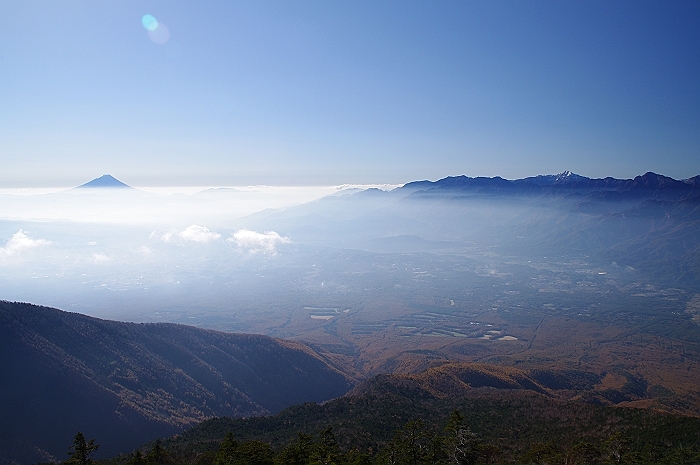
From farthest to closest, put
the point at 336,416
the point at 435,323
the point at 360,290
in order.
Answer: the point at 360,290 < the point at 435,323 < the point at 336,416

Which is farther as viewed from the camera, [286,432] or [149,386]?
[149,386]

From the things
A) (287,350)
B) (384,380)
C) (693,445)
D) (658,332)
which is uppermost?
(693,445)

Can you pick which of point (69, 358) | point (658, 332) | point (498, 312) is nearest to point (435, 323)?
point (498, 312)

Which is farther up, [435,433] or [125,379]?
[435,433]

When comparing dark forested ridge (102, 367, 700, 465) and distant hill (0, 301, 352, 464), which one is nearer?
dark forested ridge (102, 367, 700, 465)

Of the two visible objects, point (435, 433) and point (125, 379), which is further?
point (125, 379)

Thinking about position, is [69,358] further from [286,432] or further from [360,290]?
[360,290]
